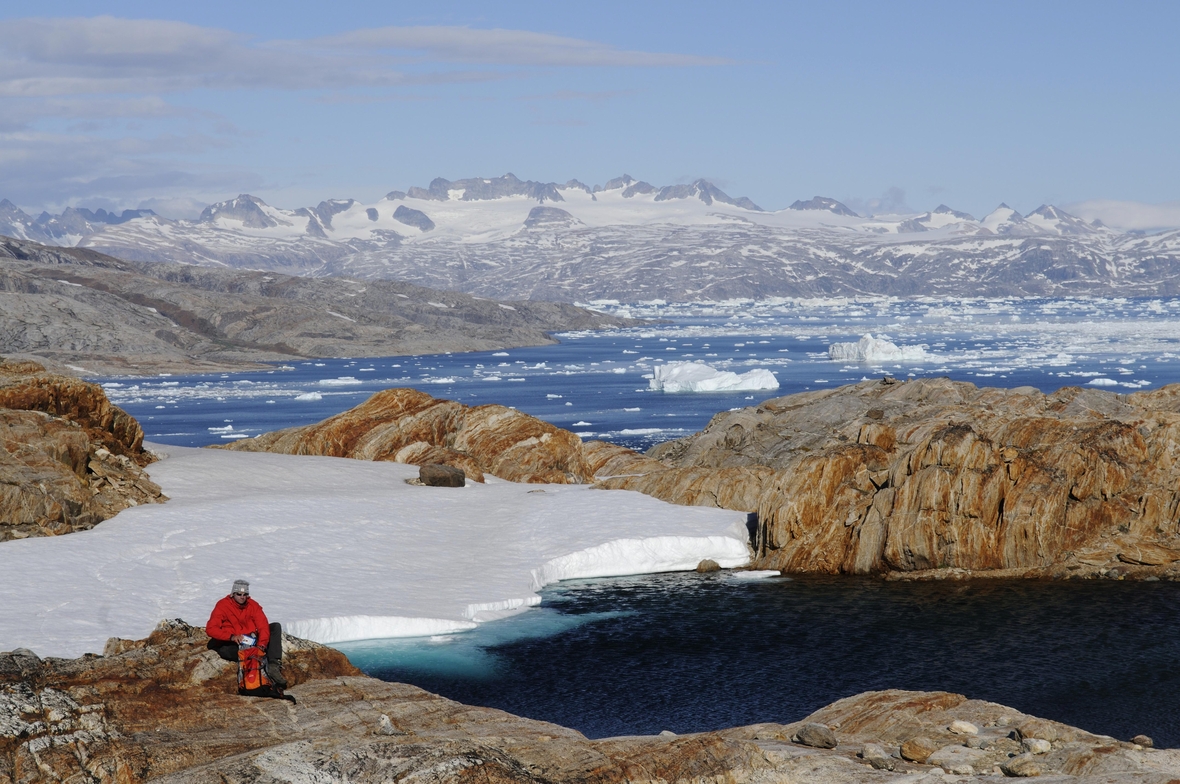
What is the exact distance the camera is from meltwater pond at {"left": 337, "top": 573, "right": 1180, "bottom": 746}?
927 inches

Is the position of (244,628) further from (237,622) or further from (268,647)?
(268,647)

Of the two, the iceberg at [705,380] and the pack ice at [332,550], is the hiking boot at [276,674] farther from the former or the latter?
the iceberg at [705,380]

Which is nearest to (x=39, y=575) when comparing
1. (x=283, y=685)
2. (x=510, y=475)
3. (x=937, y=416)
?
(x=283, y=685)

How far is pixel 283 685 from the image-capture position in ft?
58.2

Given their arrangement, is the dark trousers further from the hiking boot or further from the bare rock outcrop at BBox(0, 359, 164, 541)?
the bare rock outcrop at BBox(0, 359, 164, 541)

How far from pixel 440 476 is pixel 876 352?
124 metres

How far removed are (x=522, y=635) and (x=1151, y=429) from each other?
2436cm

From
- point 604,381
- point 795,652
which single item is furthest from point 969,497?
point 604,381

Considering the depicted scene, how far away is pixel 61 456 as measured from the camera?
3516 cm

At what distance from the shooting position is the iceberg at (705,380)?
125562 millimetres

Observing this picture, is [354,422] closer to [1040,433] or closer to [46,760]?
[1040,433]

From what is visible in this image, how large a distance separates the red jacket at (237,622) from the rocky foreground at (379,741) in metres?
0.63

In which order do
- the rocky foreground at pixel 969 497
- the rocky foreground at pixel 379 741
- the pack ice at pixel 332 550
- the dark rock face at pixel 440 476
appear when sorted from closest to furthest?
the rocky foreground at pixel 379 741 → the pack ice at pixel 332 550 → the rocky foreground at pixel 969 497 → the dark rock face at pixel 440 476

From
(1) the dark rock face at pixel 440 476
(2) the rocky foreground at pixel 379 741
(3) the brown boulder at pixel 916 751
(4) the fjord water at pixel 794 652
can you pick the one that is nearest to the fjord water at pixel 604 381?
(1) the dark rock face at pixel 440 476
